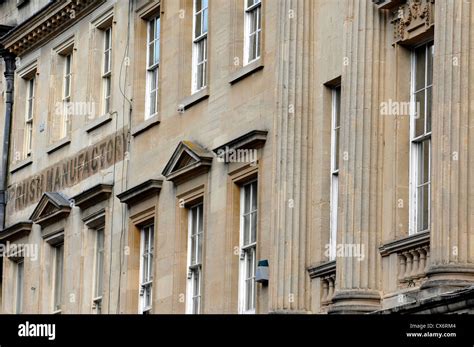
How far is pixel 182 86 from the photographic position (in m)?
40.7

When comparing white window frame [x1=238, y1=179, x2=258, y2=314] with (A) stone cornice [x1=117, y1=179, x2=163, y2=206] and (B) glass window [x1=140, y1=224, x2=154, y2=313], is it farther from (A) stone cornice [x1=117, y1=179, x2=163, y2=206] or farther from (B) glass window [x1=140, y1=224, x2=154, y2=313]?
(B) glass window [x1=140, y1=224, x2=154, y2=313]

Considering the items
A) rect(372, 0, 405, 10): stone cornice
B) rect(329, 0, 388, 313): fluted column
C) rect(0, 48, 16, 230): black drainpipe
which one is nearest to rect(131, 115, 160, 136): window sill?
rect(0, 48, 16, 230): black drainpipe

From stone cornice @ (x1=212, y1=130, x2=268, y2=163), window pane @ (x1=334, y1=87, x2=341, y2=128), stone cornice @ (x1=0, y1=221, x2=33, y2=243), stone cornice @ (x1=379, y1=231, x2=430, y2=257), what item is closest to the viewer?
stone cornice @ (x1=379, y1=231, x2=430, y2=257)

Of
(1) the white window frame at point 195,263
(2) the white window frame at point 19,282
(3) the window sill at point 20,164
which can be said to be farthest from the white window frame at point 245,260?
(2) the white window frame at point 19,282

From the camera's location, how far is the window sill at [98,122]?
44250 mm

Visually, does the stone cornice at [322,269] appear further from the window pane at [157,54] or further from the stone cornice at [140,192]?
the window pane at [157,54]

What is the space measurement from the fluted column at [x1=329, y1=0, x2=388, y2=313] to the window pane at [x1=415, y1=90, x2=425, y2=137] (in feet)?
2.42

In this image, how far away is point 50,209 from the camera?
4653 cm

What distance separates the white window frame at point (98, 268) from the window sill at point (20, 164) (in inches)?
184

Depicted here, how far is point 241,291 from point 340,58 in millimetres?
5572

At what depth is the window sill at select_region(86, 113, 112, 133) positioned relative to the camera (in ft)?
145

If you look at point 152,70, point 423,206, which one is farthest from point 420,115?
point 152,70
